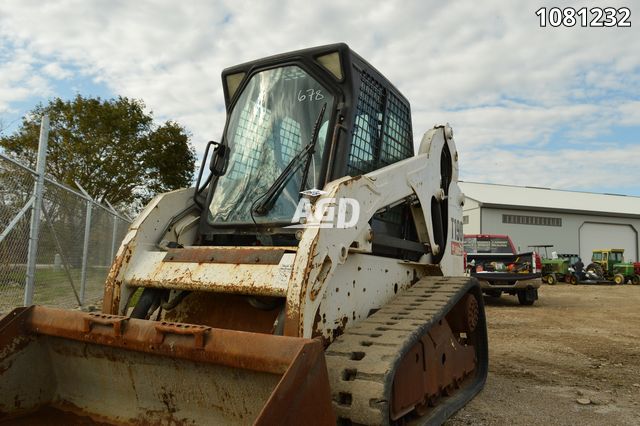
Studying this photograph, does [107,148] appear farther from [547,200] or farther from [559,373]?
[547,200]

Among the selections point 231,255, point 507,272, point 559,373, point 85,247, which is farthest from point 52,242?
point 507,272

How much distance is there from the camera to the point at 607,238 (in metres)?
40.3

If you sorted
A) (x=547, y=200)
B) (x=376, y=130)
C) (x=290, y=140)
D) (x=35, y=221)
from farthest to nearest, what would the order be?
(x=547, y=200), (x=35, y=221), (x=376, y=130), (x=290, y=140)

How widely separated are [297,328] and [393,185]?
155cm

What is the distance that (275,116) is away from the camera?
4.29 metres

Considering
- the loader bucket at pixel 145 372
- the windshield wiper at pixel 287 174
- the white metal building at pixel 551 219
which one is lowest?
the loader bucket at pixel 145 372

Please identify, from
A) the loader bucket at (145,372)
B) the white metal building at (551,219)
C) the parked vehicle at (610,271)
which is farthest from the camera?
the white metal building at (551,219)

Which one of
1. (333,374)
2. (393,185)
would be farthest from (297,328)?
(393,185)

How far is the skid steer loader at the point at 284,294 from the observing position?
2.79 metres

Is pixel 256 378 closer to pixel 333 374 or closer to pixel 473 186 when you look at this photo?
pixel 333 374

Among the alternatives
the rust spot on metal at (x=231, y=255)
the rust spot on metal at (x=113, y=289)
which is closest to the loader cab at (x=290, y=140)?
the rust spot on metal at (x=231, y=255)

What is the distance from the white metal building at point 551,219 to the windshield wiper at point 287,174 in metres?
33.2

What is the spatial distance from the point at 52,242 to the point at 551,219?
36.8 metres

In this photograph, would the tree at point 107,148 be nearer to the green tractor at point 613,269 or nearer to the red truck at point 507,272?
the red truck at point 507,272
